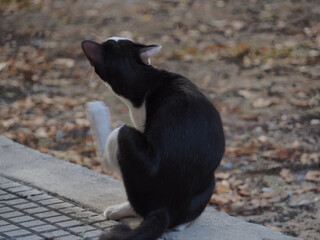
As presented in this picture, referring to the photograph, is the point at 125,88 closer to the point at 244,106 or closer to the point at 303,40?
the point at 244,106

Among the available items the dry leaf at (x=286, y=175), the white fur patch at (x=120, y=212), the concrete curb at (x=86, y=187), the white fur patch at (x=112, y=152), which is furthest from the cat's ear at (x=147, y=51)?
the dry leaf at (x=286, y=175)

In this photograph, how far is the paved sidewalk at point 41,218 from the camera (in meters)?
3.52

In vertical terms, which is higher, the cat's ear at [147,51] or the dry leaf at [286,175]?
the cat's ear at [147,51]

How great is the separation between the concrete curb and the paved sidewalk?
4.7 inches

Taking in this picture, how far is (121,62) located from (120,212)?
893 mm

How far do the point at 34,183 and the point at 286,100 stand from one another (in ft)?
10.7

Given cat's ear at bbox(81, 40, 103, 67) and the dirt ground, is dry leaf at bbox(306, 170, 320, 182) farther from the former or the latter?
cat's ear at bbox(81, 40, 103, 67)

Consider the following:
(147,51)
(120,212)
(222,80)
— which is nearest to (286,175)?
(120,212)

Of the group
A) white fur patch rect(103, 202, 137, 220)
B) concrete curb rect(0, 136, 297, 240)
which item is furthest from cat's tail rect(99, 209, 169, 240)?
white fur patch rect(103, 202, 137, 220)

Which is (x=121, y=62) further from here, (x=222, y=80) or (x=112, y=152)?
(x=222, y=80)

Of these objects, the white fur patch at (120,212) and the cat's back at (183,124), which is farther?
the white fur patch at (120,212)

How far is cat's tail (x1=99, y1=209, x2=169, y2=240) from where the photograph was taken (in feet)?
10.3

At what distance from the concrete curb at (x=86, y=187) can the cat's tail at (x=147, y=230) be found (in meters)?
0.25

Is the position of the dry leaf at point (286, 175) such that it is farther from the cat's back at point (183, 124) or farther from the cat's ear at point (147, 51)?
the cat's ear at point (147, 51)
